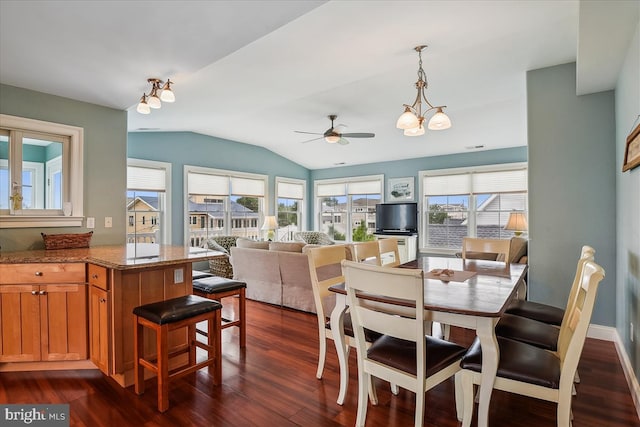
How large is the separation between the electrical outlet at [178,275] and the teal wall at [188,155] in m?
3.67

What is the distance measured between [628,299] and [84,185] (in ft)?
16.4

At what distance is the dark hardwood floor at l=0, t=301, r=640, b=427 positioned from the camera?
2045mm

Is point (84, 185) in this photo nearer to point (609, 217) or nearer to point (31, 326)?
point (31, 326)

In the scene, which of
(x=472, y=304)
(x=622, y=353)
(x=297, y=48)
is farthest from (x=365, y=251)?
(x=622, y=353)

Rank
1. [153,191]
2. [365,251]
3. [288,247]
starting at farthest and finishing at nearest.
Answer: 1. [153,191]
2. [288,247]
3. [365,251]

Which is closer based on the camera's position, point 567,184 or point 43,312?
point 43,312

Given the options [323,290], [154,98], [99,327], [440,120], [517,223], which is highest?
[154,98]

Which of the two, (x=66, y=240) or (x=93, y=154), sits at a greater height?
(x=93, y=154)

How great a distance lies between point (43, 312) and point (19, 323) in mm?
192

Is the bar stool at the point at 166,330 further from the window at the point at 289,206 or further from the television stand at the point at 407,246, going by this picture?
the window at the point at 289,206

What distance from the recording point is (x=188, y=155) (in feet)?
21.1

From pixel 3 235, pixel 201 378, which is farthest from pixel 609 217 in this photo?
pixel 3 235

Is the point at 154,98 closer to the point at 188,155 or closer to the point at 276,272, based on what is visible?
the point at 276,272

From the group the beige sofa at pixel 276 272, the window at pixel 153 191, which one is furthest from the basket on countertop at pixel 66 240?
the window at pixel 153 191
